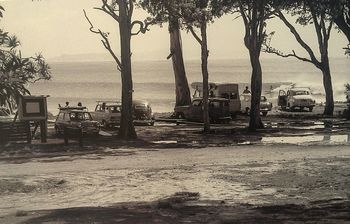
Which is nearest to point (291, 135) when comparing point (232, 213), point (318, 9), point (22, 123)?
point (318, 9)

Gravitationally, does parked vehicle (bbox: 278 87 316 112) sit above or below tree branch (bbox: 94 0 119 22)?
below

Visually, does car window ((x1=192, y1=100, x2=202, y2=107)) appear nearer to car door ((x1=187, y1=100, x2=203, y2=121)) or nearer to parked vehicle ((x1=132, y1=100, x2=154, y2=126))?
car door ((x1=187, y1=100, x2=203, y2=121))

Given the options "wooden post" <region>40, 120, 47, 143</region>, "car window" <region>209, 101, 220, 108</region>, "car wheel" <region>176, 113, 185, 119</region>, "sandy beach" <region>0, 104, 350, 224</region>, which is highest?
"car window" <region>209, 101, 220, 108</region>

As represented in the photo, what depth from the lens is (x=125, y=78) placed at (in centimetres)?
2597

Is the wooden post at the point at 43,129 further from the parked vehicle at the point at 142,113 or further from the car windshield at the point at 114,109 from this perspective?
the parked vehicle at the point at 142,113

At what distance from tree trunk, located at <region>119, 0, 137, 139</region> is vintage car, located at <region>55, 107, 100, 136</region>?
1289 millimetres

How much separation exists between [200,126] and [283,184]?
20966mm

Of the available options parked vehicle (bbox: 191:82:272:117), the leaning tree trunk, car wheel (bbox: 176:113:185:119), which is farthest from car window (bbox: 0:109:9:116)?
the leaning tree trunk

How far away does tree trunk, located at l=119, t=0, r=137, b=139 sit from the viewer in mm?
25609

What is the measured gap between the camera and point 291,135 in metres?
27.1

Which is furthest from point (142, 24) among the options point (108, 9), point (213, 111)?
point (213, 111)

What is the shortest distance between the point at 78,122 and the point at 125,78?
295 cm

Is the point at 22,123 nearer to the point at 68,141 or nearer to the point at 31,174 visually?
the point at 68,141

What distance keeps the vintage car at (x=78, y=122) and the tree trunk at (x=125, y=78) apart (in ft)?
4.23
